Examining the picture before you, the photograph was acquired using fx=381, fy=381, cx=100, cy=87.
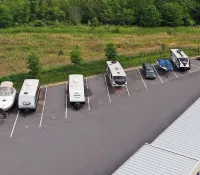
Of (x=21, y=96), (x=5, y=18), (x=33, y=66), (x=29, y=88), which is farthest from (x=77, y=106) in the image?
(x=5, y=18)

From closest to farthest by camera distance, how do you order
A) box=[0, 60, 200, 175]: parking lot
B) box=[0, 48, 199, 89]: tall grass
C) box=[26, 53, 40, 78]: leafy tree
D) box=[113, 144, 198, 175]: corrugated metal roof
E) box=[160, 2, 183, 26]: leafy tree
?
Result: box=[113, 144, 198, 175]: corrugated metal roof
box=[0, 60, 200, 175]: parking lot
box=[26, 53, 40, 78]: leafy tree
box=[0, 48, 199, 89]: tall grass
box=[160, 2, 183, 26]: leafy tree

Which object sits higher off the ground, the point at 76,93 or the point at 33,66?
the point at 33,66

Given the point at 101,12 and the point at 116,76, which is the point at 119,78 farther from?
the point at 101,12

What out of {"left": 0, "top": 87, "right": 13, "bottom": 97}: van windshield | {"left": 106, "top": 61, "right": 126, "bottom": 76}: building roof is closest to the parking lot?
{"left": 106, "top": 61, "right": 126, "bottom": 76}: building roof

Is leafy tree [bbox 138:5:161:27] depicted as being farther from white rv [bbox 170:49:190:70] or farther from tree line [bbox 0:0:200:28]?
white rv [bbox 170:49:190:70]

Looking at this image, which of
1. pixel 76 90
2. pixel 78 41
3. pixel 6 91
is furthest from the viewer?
pixel 78 41

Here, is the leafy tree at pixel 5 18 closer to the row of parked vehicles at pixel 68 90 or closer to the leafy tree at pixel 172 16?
the leafy tree at pixel 172 16

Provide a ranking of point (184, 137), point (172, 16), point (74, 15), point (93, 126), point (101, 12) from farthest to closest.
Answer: point (101, 12)
point (74, 15)
point (172, 16)
point (93, 126)
point (184, 137)
